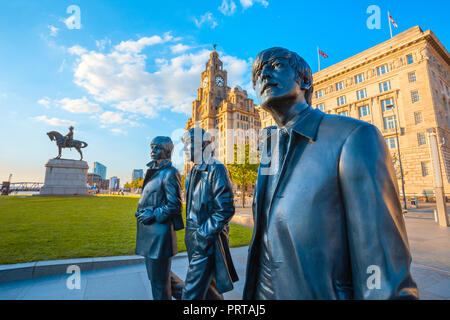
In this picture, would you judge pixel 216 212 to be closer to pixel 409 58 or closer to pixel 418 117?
pixel 418 117

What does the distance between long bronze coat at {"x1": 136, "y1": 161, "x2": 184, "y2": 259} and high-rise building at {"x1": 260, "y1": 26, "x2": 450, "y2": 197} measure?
3055 cm

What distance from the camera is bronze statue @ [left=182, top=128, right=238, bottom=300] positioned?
105 inches

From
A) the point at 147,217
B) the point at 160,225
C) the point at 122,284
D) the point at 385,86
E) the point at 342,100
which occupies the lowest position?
the point at 122,284

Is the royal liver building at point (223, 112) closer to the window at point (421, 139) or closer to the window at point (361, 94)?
the window at point (361, 94)

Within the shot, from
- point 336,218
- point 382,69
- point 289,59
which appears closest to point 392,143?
point 382,69

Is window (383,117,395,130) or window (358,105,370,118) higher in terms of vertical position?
window (358,105,370,118)

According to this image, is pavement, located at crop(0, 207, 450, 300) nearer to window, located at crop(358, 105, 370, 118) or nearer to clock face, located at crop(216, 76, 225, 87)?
window, located at crop(358, 105, 370, 118)

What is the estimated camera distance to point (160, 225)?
3.28 metres

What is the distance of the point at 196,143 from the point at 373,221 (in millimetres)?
2697

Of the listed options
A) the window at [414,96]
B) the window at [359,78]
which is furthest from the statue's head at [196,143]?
the window at [359,78]

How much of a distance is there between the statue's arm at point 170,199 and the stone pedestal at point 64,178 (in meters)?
30.3

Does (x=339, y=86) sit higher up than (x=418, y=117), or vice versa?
(x=339, y=86)

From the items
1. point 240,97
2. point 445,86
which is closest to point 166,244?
point 445,86

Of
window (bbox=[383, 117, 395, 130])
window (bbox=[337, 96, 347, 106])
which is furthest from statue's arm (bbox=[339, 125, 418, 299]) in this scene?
window (bbox=[337, 96, 347, 106])
